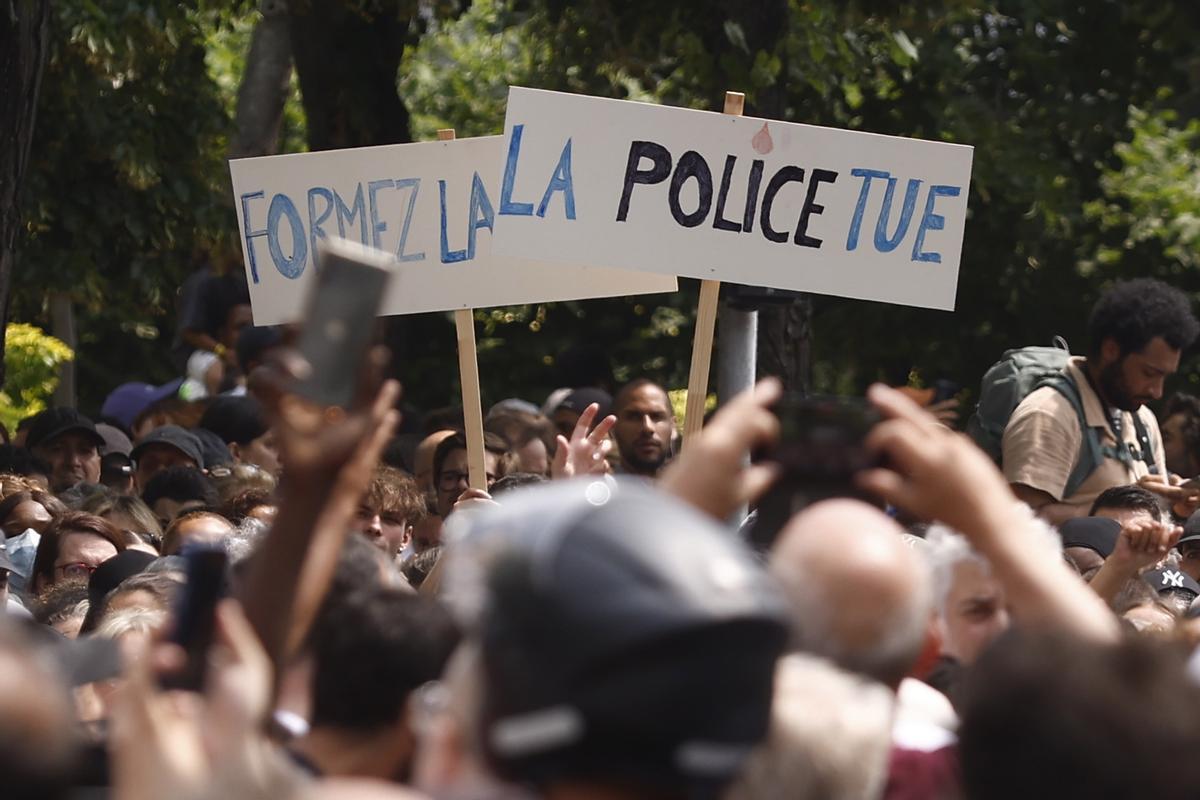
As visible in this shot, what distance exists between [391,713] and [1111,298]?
4.79 m

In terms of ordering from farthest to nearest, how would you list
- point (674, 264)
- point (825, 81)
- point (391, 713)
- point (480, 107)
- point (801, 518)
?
1. point (480, 107)
2. point (825, 81)
3. point (674, 264)
4. point (391, 713)
5. point (801, 518)

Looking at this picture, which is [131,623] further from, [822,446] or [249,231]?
[249,231]

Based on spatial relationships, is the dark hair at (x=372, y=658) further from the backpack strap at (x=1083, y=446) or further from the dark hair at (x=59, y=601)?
the backpack strap at (x=1083, y=446)

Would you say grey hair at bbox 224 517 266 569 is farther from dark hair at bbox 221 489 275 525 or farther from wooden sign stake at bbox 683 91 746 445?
wooden sign stake at bbox 683 91 746 445

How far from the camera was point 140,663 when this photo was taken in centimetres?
205

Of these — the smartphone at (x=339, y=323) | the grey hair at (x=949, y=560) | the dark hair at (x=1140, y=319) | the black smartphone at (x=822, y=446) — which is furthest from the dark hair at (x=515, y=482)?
the smartphone at (x=339, y=323)

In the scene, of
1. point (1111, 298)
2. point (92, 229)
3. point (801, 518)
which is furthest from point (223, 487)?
point (801, 518)

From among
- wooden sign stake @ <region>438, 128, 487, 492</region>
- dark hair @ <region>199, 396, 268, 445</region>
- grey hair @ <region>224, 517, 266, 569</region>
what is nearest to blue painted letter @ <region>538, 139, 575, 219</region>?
wooden sign stake @ <region>438, 128, 487, 492</region>

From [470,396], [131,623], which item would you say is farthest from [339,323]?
[470,396]

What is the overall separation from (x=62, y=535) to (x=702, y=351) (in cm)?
204

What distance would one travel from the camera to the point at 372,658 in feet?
9.36

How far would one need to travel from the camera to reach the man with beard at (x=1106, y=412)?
21.9ft

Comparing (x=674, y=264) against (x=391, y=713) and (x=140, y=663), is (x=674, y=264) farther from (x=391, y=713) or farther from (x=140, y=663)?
(x=140, y=663)

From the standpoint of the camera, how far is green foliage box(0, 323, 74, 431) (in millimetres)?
11875
